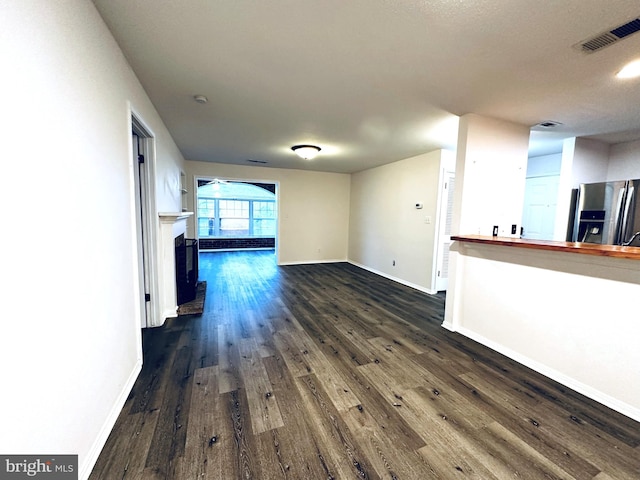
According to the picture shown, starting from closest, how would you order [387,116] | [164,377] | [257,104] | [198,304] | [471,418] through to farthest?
[471,418] < [164,377] < [257,104] < [387,116] < [198,304]

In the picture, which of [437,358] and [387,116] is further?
[387,116]

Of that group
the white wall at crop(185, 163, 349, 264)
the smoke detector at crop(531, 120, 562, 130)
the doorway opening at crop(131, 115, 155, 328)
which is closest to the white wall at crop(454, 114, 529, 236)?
the smoke detector at crop(531, 120, 562, 130)

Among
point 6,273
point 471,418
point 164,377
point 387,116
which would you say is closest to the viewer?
point 6,273

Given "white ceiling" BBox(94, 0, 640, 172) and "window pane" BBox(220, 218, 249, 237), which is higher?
"white ceiling" BBox(94, 0, 640, 172)

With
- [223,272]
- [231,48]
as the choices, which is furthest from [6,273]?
[223,272]

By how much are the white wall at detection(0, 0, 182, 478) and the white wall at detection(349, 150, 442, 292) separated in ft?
13.8

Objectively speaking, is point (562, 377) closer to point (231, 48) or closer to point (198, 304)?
point (231, 48)

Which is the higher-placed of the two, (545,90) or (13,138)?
(545,90)

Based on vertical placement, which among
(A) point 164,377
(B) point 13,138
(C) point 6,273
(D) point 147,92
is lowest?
(A) point 164,377

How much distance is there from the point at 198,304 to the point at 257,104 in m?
2.66

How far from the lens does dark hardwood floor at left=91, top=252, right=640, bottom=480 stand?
1.40 metres

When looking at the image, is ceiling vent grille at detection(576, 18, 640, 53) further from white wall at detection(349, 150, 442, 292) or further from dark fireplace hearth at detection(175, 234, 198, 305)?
dark fireplace hearth at detection(175, 234, 198, 305)

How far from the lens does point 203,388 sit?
78.4 inches

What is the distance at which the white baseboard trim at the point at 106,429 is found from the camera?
129 centimetres
